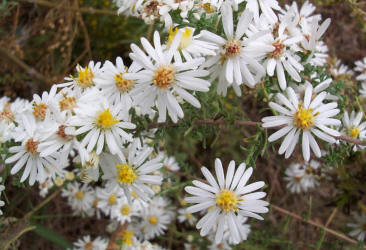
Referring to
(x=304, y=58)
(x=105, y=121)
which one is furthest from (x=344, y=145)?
(x=105, y=121)

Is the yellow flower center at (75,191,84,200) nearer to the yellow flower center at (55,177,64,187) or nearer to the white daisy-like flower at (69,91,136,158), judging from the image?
the yellow flower center at (55,177,64,187)

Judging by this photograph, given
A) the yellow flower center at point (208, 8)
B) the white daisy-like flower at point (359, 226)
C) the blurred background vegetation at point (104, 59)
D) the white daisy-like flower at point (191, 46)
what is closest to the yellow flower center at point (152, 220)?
the blurred background vegetation at point (104, 59)

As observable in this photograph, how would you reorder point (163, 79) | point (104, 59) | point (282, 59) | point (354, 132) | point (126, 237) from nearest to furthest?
point (163, 79) < point (282, 59) < point (354, 132) < point (126, 237) < point (104, 59)

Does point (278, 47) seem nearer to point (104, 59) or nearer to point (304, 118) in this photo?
point (304, 118)

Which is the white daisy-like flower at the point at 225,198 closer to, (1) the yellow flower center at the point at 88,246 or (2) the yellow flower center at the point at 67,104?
(2) the yellow flower center at the point at 67,104

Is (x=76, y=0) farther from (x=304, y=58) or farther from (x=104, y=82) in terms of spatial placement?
(x=304, y=58)

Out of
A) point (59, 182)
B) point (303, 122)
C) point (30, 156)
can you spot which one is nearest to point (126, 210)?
point (59, 182)
